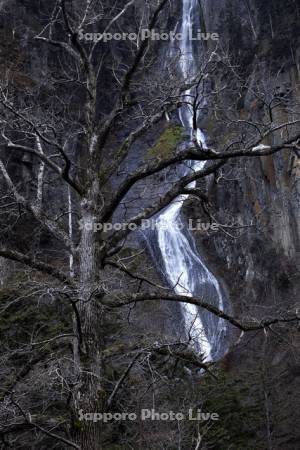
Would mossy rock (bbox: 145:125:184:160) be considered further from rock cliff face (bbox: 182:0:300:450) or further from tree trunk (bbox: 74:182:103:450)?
tree trunk (bbox: 74:182:103:450)

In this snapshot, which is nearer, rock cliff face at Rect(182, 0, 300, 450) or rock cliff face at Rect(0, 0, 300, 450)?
rock cliff face at Rect(0, 0, 300, 450)

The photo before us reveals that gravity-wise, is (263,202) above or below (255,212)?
above

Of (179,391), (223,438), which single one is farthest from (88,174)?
(223,438)

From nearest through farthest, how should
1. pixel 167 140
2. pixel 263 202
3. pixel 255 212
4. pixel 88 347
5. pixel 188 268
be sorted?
pixel 88 347 → pixel 188 268 → pixel 263 202 → pixel 255 212 → pixel 167 140

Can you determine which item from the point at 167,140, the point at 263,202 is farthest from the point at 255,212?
the point at 167,140

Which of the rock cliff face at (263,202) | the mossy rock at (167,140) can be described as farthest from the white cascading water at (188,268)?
the mossy rock at (167,140)

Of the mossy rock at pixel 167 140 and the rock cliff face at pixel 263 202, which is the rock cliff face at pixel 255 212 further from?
the mossy rock at pixel 167 140

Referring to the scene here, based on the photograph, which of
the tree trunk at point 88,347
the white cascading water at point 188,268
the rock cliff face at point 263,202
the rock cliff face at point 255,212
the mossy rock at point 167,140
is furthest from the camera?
the mossy rock at point 167,140

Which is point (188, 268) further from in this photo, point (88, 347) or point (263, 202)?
point (88, 347)

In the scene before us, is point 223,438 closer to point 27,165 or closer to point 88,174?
point 88,174

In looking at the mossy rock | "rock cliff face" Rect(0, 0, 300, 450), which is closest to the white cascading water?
"rock cliff face" Rect(0, 0, 300, 450)

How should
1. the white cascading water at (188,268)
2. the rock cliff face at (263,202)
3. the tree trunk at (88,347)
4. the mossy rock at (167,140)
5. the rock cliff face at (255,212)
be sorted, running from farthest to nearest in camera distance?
the mossy rock at (167,140) < the rock cliff face at (263,202) < the white cascading water at (188,268) < the rock cliff face at (255,212) < the tree trunk at (88,347)

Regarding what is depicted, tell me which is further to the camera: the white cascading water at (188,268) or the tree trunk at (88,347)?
the white cascading water at (188,268)

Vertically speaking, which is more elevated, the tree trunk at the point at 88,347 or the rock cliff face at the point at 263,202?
the rock cliff face at the point at 263,202
